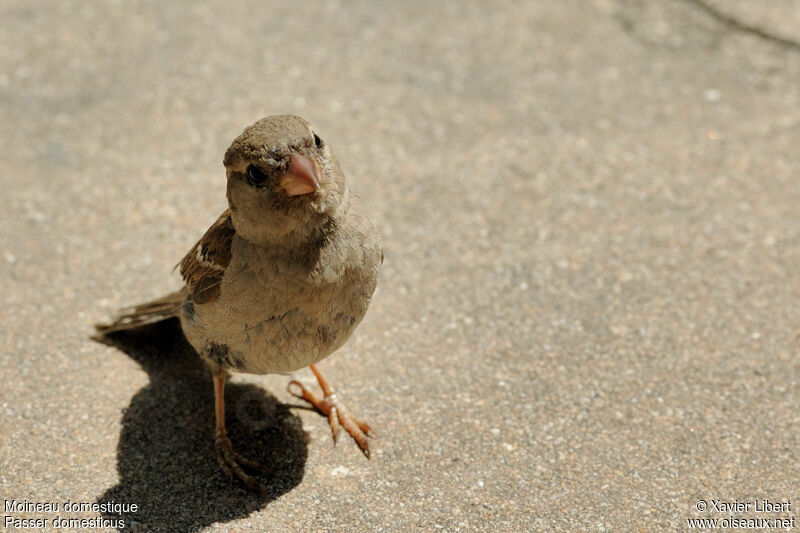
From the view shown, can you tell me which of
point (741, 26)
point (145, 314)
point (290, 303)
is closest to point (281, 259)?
point (290, 303)

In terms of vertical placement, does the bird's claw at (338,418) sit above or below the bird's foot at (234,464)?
below

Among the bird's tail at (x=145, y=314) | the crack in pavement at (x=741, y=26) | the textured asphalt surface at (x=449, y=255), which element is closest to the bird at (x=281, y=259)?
the bird's tail at (x=145, y=314)

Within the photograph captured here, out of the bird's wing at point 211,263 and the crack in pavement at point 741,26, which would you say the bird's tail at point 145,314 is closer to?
the bird's wing at point 211,263

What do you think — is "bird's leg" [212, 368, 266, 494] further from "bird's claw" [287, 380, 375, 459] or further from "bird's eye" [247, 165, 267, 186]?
"bird's eye" [247, 165, 267, 186]

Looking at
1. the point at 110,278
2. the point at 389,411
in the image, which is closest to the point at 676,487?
the point at 389,411

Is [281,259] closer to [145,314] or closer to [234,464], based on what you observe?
[234,464]
